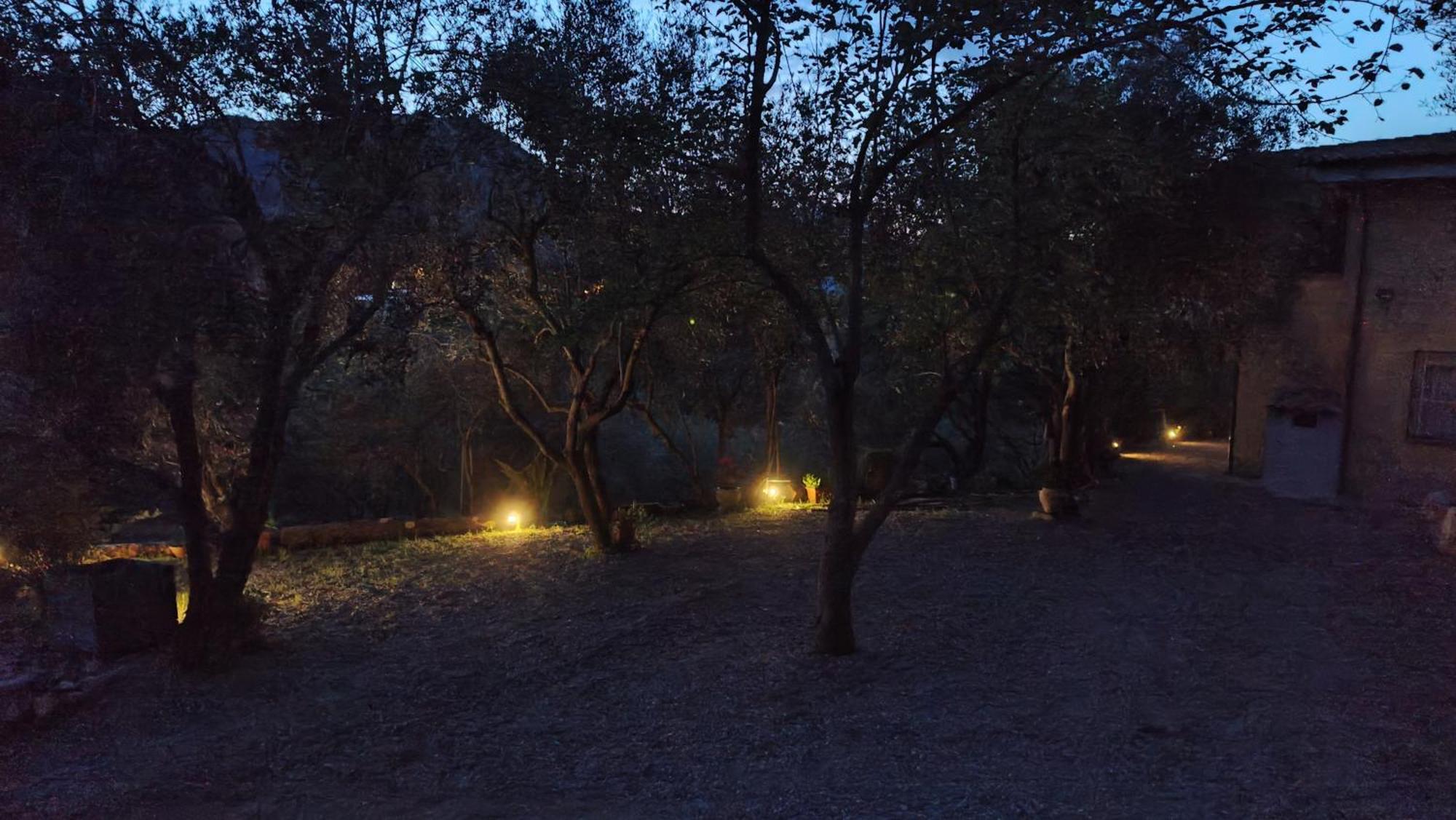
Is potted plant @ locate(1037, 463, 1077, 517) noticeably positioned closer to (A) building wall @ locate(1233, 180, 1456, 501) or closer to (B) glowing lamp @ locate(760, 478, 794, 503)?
(B) glowing lamp @ locate(760, 478, 794, 503)

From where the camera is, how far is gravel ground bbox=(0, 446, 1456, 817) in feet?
16.9

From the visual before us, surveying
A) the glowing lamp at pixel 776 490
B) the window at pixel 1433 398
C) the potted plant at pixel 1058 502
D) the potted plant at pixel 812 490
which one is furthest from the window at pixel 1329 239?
the glowing lamp at pixel 776 490

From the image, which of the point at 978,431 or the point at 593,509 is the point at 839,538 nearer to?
the point at 593,509

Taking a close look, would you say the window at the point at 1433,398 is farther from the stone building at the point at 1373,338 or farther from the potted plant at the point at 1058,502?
the potted plant at the point at 1058,502

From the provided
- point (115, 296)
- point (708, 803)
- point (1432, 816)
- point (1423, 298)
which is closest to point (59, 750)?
point (115, 296)

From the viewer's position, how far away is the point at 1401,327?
13.7 meters

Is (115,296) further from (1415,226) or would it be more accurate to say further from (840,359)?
(1415,226)

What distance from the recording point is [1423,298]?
44.0ft

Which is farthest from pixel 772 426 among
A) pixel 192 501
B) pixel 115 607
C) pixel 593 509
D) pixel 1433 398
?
pixel 115 607

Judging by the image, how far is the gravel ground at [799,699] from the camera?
514 centimetres

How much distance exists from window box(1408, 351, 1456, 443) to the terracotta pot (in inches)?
208

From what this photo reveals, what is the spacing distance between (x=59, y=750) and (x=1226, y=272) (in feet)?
45.6

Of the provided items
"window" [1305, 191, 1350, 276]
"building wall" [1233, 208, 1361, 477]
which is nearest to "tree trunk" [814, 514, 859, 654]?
"building wall" [1233, 208, 1361, 477]

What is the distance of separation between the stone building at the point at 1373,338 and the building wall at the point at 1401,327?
1cm
